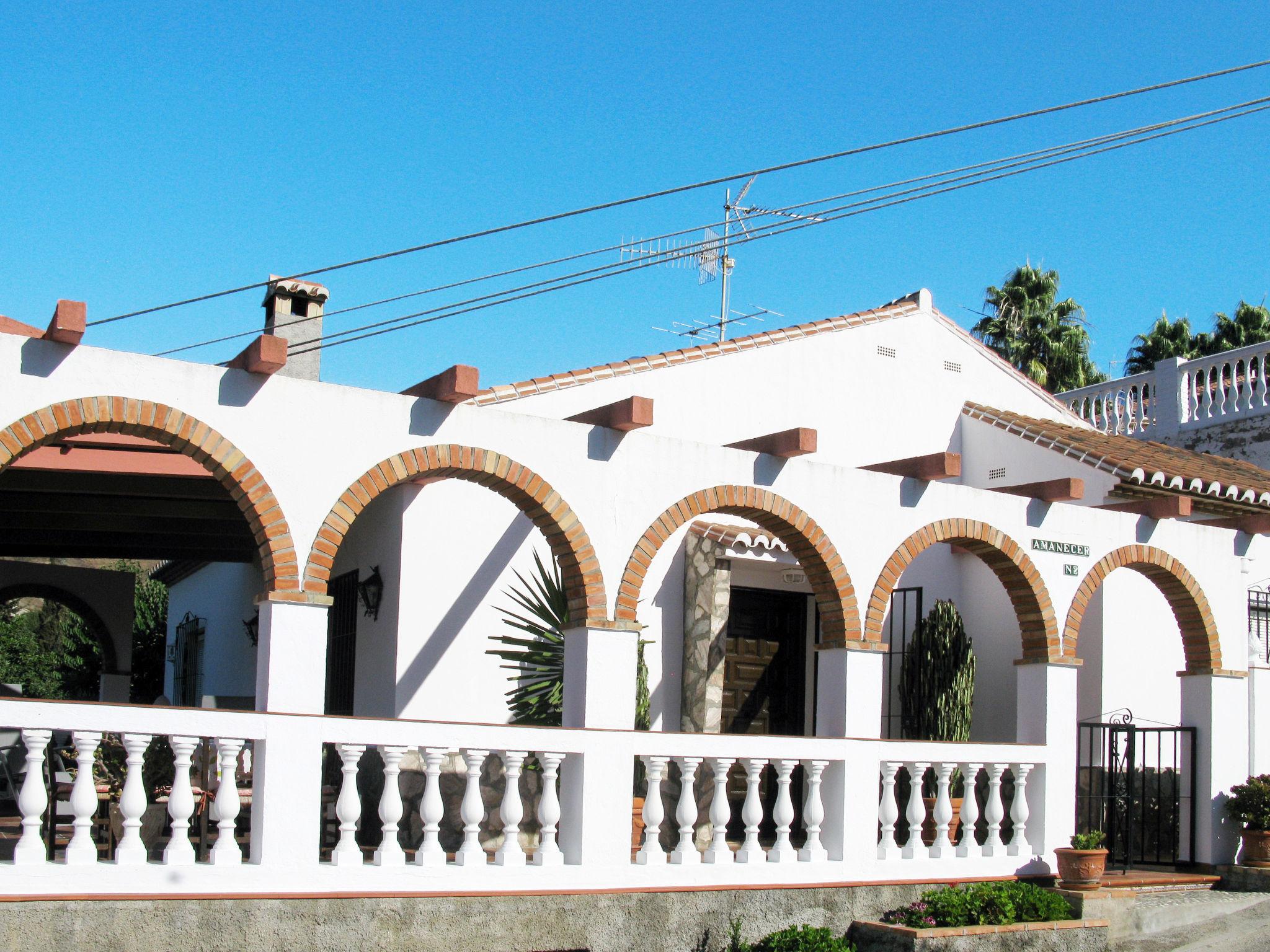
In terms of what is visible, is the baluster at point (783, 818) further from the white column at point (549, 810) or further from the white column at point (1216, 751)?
the white column at point (1216, 751)

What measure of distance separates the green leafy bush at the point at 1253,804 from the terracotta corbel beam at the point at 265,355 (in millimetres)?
8693

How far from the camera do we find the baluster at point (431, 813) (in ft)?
25.2

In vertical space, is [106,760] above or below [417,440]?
below

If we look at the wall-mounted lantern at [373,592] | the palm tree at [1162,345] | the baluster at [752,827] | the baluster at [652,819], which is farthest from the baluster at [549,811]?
the palm tree at [1162,345]

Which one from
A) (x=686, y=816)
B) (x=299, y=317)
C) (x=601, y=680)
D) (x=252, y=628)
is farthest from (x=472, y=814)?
(x=252, y=628)

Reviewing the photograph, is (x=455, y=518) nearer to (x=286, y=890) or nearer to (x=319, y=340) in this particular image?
(x=319, y=340)

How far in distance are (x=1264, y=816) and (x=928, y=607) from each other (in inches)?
144

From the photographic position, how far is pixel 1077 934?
9.46 m

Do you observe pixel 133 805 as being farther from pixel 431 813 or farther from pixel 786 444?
pixel 786 444

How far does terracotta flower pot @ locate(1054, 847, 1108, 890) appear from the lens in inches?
388

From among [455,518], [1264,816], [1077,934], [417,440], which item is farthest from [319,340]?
[1264,816]

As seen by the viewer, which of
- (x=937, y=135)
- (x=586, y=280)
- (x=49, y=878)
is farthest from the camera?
(x=586, y=280)

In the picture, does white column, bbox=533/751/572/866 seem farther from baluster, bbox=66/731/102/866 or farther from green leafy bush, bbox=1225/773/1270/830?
green leafy bush, bbox=1225/773/1270/830

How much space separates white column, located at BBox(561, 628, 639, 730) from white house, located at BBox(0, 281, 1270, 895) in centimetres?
2
